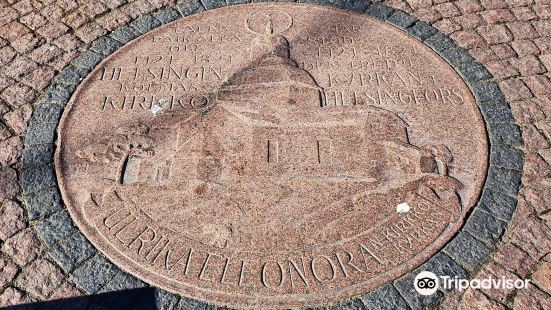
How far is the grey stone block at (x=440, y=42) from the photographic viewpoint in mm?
4707

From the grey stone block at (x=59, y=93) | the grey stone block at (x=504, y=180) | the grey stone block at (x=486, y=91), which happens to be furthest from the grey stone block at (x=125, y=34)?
the grey stone block at (x=504, y=180)

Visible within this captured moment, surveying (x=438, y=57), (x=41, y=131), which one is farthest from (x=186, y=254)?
(x=438, y=57)

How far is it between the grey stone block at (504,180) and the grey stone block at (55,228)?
2921 millimetres

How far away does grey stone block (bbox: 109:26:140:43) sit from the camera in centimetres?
489

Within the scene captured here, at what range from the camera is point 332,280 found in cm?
316

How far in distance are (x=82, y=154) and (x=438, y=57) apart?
3110 mm

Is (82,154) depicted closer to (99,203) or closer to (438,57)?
(99,203)

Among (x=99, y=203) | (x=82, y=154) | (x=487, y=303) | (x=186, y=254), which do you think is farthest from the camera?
(x=82, y=154)

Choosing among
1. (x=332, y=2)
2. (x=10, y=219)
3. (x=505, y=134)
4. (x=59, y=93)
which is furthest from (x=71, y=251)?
(x=332, y=2)

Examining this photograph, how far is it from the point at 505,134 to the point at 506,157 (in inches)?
9.5

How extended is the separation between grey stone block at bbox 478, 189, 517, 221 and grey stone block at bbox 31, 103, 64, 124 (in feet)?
10.9

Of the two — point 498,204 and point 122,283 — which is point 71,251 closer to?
point 122,283

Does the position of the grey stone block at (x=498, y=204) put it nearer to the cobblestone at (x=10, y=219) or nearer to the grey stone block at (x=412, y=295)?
the grey stone block at (x=412, y=295)

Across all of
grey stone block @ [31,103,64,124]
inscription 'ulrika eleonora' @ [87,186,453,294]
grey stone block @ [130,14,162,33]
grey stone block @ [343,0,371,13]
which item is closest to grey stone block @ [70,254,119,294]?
inscription 'ulrika eleonora' @ [87,186,453,294]
